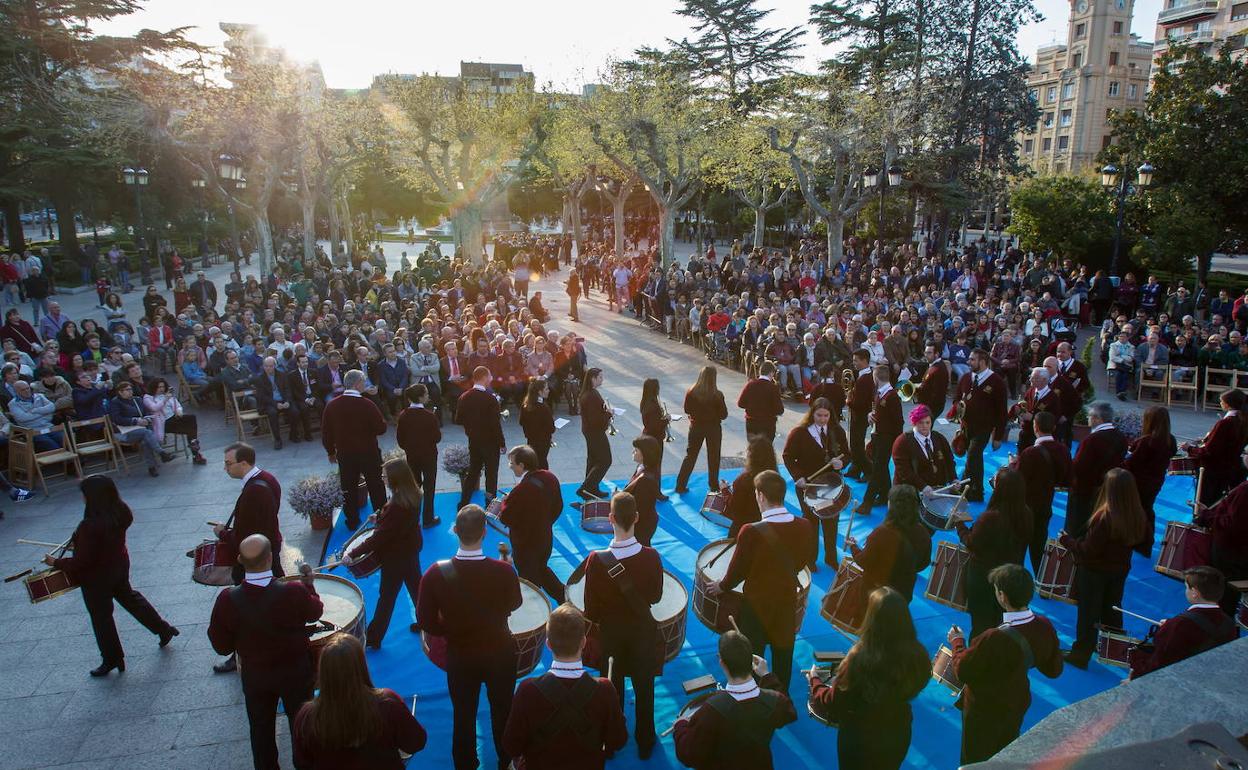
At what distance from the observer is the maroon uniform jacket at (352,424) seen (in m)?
7.66

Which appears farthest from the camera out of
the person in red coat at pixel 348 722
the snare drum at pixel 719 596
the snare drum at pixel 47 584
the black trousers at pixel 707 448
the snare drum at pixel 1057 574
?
the black trousers at pixel 707 448

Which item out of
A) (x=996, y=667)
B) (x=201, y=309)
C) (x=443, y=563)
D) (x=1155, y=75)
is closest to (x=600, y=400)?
(x=443, y=563)

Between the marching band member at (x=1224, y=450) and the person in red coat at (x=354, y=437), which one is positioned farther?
the person in red coat at (x=354, y=437)

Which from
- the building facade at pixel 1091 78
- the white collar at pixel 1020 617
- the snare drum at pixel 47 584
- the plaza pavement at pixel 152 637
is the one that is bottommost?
the plaza pavement at pixel 152 637

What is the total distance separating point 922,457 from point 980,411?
80.5 inches

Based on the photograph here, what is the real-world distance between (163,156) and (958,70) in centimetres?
3327

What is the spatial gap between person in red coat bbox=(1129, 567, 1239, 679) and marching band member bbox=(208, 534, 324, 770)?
4.61 meters

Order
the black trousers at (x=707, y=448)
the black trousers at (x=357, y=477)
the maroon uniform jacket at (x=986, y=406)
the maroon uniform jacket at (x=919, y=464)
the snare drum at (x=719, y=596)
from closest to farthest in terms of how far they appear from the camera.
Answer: the snare drum at (x=719, y=596)
the maroon uniform jacket at (x=919, y=464)
the black trousers at (x=357, y=477)
the maroon uniform jacket at (x=986, y=406)
the black trousers at (x=707, y=448)

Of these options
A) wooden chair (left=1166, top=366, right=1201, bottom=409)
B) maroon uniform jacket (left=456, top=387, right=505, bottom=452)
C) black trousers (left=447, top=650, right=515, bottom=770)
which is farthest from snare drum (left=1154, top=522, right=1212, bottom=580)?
wooden chair (left=1166, top=366, right=1201, bottom=409)

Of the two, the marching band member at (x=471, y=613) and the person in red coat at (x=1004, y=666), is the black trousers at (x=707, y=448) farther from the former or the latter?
the person in red coat at (x=1004, y=666)

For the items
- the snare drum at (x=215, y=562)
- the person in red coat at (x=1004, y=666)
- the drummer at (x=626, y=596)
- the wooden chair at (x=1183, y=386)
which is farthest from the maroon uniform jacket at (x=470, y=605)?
the wooden chair at (x=1183, y=386)

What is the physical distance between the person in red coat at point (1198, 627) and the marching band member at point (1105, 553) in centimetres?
103

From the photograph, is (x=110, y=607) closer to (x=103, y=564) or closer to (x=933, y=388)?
(x=103, y=564)

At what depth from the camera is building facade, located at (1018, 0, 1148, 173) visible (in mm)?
62469
